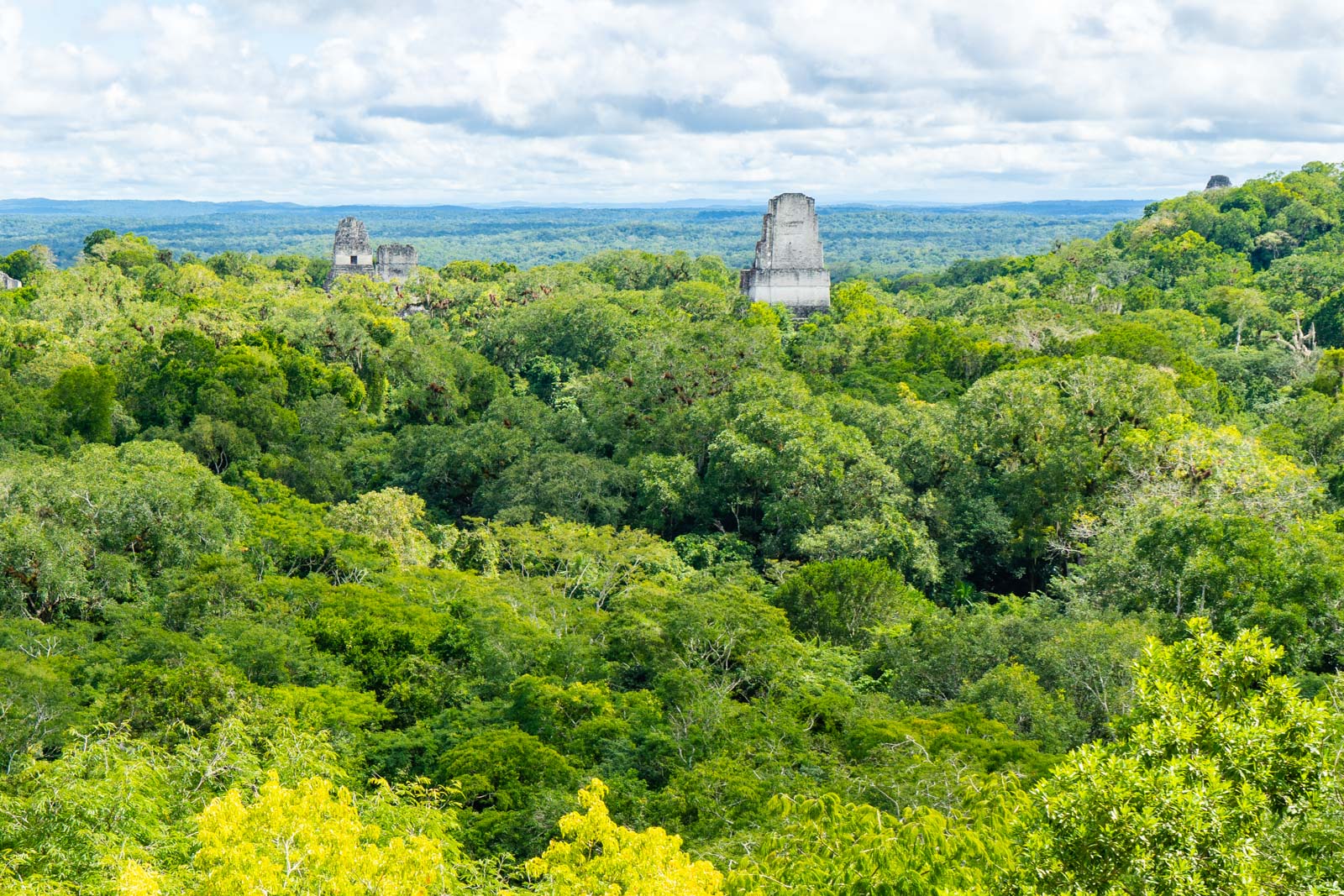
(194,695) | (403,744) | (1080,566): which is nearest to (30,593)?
(194,695)


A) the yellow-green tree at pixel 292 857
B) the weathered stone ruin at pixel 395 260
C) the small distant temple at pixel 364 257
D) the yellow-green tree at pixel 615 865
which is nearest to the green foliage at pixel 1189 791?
the yellow-green tree at pixel 615 865

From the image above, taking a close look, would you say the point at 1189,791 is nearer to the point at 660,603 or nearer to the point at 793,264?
the point at 660,603

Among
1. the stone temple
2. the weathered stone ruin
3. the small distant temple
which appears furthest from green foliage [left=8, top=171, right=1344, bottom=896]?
the weathered stone ruin

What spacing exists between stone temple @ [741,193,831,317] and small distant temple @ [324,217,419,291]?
27902 mm

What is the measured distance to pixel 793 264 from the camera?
50.2 metres

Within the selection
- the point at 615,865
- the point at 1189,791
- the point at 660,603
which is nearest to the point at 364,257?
the point at 660,603

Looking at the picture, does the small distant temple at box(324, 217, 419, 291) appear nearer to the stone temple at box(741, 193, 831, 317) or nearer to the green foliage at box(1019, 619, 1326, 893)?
the stone temple at box(741, 193, 831, 317)

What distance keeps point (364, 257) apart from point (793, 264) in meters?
32.5

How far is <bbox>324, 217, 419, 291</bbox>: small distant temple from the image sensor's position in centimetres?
7131

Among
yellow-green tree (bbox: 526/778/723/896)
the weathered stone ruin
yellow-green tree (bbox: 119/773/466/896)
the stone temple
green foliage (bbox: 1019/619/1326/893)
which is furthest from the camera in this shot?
the weathered stone ruin

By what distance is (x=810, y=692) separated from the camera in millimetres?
19156

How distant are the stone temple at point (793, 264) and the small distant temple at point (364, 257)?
27.9m

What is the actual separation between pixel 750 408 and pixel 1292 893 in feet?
74.6

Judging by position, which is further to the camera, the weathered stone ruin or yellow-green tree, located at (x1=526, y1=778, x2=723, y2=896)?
the weathered stone ruin
